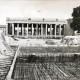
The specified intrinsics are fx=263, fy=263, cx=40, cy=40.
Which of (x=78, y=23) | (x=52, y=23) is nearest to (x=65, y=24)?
(x=52, y=23)

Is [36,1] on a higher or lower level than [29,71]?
higher

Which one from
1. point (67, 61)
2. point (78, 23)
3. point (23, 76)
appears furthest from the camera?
point (78, 23)

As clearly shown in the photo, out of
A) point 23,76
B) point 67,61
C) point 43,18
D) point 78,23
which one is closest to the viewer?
point 23,76

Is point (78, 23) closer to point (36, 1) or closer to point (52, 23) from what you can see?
point (52, 23)

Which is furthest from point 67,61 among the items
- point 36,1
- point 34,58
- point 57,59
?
point 36,1

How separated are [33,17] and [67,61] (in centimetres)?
3254

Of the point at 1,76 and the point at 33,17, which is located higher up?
the point at 33,17

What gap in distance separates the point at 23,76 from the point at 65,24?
41.1m

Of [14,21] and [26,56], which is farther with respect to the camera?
[14,21]

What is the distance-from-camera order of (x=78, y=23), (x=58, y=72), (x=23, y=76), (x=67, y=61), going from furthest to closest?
(x=78, y=23) < (x=67, y=61) < (x=58, y=72) < (x=23, y=76)

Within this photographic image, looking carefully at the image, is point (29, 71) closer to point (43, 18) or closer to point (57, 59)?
point (57, 59)

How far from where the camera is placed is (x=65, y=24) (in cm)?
5394

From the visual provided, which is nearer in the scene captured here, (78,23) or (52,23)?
(78,23)

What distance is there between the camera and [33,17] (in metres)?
52.0
